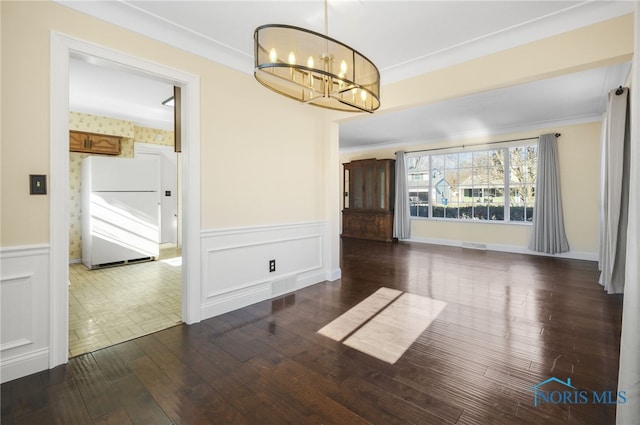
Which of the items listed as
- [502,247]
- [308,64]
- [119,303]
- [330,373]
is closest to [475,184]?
[502,247]

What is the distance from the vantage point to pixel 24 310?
1.93 metres

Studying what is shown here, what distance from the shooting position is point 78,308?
10.1ft

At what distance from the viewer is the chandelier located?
1.57 meters

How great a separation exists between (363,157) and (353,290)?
554cm

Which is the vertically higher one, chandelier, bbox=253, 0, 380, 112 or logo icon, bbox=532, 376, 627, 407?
chandelier, bbox=253, 0, 380, 112

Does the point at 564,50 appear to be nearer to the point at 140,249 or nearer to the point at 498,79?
the point at 498,79

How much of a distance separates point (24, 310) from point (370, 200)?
→ 6.88 metres

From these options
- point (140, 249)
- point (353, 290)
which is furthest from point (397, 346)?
point (140, 249)

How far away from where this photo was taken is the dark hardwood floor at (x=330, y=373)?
160 centimetres

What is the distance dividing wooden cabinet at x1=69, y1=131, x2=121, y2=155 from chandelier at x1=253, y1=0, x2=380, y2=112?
4.84 m

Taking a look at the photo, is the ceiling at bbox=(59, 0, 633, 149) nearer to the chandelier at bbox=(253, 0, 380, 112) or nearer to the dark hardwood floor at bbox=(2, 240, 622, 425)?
the chandelier at bbox=(253, 0, 380, 112)

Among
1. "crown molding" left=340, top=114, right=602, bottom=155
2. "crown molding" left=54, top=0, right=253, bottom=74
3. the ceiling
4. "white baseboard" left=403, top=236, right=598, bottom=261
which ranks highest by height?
"crown molding" left=340, top=114, right=602, bottom=155

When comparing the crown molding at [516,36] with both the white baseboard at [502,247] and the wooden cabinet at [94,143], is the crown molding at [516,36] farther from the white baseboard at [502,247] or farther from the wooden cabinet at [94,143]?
the wooden cabinet at [94,143]

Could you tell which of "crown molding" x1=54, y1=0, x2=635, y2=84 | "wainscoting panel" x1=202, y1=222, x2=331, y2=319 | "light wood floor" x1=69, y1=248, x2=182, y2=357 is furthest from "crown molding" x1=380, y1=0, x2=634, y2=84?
"light wood floor" x1=69, y1=248, x2=182, y2=357
